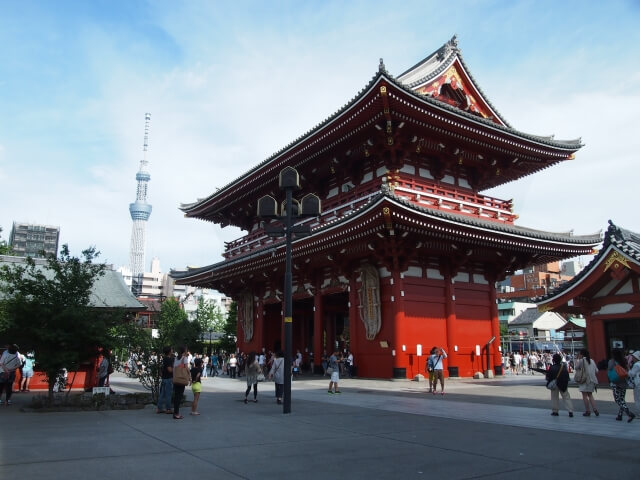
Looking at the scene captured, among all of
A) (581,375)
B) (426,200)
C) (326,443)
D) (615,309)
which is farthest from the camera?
(426,200)

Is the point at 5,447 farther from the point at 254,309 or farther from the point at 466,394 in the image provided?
the point at 254,309

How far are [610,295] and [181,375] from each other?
18545mm

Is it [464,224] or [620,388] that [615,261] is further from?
[620,388]

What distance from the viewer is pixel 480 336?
2702 cm

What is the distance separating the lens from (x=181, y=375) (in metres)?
12.9

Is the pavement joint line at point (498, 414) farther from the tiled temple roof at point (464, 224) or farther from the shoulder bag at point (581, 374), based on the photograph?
the tiled temple roof at point (464, 224)

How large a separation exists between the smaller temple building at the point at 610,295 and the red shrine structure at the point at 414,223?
→ 11.5 ft

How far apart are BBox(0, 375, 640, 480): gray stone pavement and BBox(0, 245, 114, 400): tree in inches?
68.4

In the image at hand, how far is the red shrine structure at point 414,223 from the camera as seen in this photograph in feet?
76.4

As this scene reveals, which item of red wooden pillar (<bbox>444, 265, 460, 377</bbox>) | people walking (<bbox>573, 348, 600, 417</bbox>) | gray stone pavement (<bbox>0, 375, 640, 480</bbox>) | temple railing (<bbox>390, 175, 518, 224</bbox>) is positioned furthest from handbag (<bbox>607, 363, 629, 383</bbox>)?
Answer: temple railing (<bbox>390, 175, 518, 224</bbox>)

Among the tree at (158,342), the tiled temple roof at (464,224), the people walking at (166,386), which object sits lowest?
the people walking at (166,386)

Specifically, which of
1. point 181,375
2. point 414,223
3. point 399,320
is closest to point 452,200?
point 414,223

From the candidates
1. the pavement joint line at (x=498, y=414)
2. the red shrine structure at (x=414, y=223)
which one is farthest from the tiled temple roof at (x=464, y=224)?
the pavement joint line at (x=498, y=414)

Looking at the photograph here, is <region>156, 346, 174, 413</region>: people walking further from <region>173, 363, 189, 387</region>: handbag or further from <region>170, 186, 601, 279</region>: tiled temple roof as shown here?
<region>170, 186, 601, 279</region>: tiled temple roof
